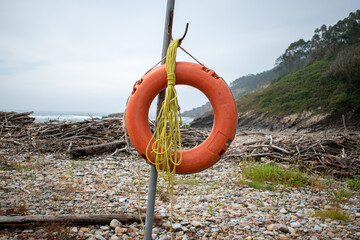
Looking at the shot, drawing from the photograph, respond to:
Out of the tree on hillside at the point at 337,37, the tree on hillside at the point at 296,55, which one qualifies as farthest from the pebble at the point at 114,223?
the tree on hillside at the point at 296,55

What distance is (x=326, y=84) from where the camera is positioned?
2338 cm

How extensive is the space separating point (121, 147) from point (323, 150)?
5.15 meters

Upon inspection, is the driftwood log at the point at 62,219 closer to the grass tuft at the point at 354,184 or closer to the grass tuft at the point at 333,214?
the grass tuft at the point at 333,214

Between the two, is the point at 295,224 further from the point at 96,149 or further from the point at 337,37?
the point at 337,37

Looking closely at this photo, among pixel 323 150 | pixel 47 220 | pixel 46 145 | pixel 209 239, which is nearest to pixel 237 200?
pixel 209 239

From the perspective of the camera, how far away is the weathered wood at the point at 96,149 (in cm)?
536

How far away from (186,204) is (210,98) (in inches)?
66.8

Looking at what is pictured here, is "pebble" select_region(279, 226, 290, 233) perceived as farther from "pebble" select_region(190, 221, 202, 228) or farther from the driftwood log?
the driftwood log

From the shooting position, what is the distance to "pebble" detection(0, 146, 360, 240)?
8.00 feet

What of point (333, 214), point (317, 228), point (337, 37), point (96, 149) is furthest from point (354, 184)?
point (337, 37)

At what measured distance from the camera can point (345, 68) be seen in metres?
22.5

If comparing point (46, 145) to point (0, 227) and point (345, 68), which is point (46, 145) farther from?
point (345, 68)

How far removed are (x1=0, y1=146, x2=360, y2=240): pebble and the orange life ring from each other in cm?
89

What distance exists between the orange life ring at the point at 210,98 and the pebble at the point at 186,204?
888 millimetres
